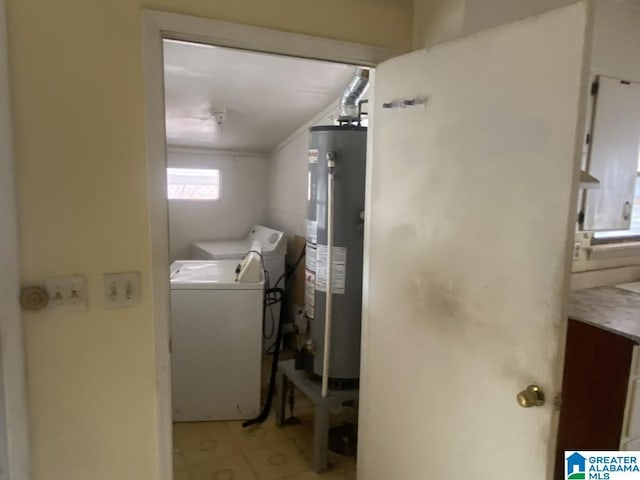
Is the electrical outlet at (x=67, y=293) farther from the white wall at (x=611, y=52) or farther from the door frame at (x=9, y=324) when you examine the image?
the white wall at (x=611, y=52)

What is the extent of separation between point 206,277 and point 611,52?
102 inches

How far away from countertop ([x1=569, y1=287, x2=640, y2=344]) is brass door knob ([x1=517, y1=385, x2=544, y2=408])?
0.80 meters

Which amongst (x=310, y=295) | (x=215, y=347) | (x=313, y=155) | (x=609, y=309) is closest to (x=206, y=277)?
(x=215, y=347)

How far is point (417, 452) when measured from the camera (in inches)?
61.0

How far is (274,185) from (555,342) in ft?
11.8

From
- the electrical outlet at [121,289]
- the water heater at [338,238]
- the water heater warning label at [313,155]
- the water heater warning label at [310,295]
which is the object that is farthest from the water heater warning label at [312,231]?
the electrical outlet at [121,289]

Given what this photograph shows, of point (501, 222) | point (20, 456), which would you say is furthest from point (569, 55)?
point (20, 456)

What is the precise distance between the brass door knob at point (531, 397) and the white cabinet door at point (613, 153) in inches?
62.4

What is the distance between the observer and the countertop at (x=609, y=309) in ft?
5.63

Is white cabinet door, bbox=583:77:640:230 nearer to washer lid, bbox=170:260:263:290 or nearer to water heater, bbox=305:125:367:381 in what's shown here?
water heater, bbox=305:125:367:381

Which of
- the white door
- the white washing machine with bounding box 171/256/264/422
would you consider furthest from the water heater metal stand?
the white door

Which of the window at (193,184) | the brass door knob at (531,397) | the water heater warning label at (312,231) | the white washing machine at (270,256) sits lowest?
the white washing machine at (270,256)

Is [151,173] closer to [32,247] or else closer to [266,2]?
[32,247]

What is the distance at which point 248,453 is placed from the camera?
2367mm
